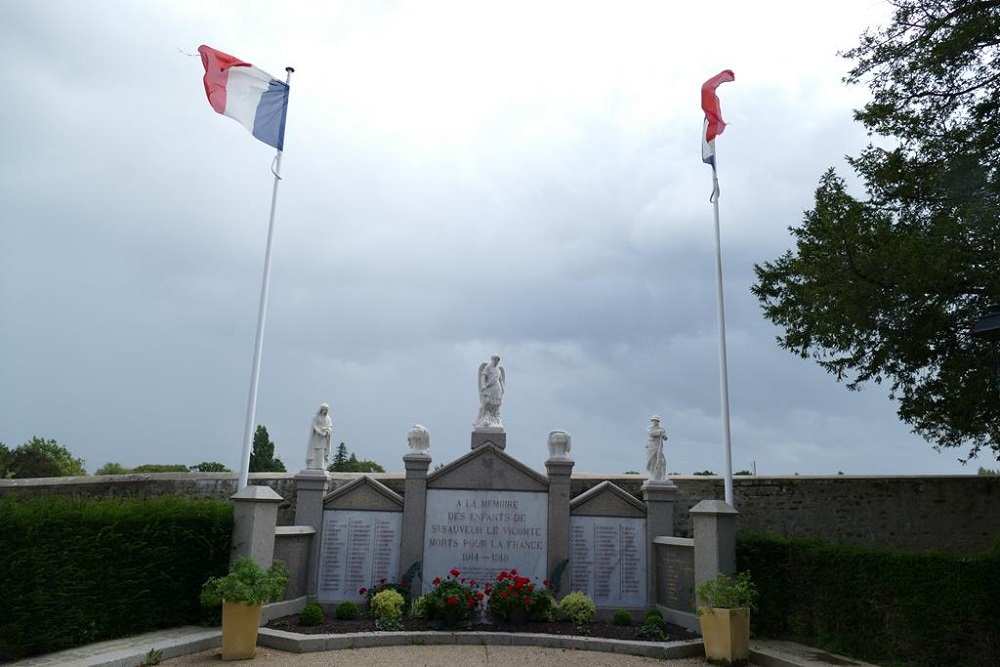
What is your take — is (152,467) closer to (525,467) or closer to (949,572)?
(525,467)

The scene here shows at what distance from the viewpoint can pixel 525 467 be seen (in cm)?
1216

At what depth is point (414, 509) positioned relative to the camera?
1194cm

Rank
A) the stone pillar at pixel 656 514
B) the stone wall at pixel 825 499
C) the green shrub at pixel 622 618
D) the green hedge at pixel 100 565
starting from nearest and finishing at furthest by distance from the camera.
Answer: the green hedge at pixel 100 565, the green shrub at pixel 622 618, the stone pillar at pixel 656 514, the stone wall at pixel 825 499

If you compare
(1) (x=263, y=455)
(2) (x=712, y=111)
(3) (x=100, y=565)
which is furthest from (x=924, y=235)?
(1) (x=263, y=455)

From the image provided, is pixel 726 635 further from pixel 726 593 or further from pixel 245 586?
pixel 245 586

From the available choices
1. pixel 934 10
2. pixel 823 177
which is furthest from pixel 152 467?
pixel 934 10

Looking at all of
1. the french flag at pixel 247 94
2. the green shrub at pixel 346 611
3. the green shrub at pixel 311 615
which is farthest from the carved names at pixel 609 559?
the french flag at pixel 247 94

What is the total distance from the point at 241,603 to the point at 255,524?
6.06 ft

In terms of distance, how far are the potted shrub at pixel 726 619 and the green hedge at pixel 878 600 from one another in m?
1.37

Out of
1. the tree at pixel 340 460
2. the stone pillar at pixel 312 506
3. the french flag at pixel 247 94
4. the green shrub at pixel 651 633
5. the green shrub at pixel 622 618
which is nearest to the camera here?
the green shrub at pixel 651 633

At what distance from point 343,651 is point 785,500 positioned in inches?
407

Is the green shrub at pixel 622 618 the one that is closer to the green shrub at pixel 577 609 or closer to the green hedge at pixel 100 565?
the green shrub at pixel 577 609

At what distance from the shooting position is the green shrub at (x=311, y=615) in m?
10.2

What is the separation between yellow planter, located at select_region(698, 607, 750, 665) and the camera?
887cm
